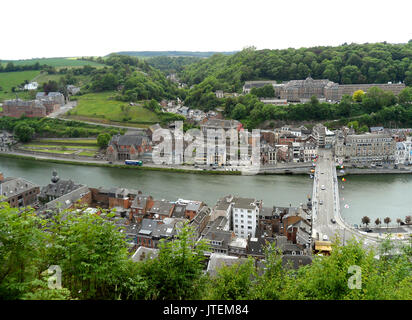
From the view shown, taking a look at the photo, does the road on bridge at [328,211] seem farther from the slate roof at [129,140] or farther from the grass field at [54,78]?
the grass field at [54,78]

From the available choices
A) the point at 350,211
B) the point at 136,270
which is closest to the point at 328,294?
the point at 136,270

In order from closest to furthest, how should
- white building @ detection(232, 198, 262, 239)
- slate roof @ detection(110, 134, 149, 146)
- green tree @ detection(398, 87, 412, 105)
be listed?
white building @ detection(232, 198, 262, 239) → slate roof @ detection(110, 134, 149, 146) → green tree @ detection(398, 87, 412, 105)

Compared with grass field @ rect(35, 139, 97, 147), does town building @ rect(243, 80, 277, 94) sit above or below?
above

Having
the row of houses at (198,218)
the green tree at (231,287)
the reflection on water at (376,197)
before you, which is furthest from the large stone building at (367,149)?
the green tree at (231,287)

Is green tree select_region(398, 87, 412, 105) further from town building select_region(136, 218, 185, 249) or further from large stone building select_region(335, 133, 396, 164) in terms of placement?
town building select_region(136, 218, 185, 249)

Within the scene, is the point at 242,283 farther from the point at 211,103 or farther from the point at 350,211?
the point at 211,103

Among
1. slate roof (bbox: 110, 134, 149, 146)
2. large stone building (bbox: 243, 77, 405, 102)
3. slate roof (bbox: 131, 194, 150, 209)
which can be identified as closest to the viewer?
slate roof (bbox: 131, 194, 150, 209)

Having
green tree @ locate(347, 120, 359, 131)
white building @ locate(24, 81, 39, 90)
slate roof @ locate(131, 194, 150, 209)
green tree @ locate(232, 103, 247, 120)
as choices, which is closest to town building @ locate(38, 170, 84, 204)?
slate roof @ locate(131, 194, 150, 209)

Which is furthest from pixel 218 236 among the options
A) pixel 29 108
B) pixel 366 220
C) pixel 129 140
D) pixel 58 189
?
pixel 29 108

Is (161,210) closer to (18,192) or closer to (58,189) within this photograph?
(58,189)
